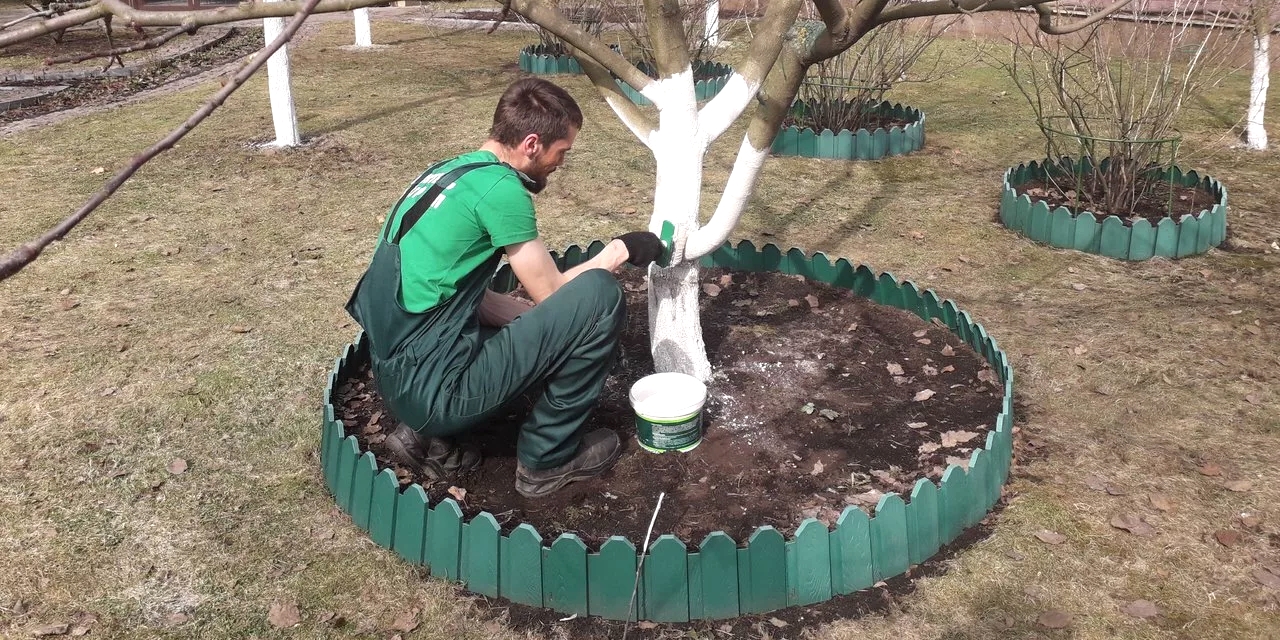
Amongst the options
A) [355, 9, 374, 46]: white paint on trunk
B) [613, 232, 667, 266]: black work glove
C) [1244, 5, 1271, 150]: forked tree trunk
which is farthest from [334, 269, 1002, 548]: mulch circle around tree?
[355, 9, 374, 46]: white paint on trunk

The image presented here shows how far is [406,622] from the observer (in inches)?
112

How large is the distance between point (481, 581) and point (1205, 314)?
152 inches

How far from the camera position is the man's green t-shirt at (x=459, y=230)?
9.42ft

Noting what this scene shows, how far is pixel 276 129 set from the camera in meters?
7.82

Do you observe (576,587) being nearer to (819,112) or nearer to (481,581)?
(481,581)

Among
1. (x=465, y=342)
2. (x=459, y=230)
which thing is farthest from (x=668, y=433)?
(x=459, y=230)

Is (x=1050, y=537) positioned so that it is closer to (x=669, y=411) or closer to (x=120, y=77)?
(x=669, y=411)

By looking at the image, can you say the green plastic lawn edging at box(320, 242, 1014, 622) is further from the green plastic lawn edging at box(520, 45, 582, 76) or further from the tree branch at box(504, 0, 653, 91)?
the green plastic lawn edging at box(520, 45, 582, 76)

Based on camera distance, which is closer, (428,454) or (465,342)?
(465,342)

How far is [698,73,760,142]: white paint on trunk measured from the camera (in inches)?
140

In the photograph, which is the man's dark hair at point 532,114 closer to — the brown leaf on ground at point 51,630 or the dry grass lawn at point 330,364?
the dry grass lawn at point 330,364

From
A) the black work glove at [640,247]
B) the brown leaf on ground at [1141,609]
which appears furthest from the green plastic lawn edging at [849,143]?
the brown leaf on ground at [1141,609]

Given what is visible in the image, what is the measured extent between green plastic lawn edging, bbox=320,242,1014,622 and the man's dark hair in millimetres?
1102

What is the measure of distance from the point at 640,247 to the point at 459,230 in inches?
26.8
